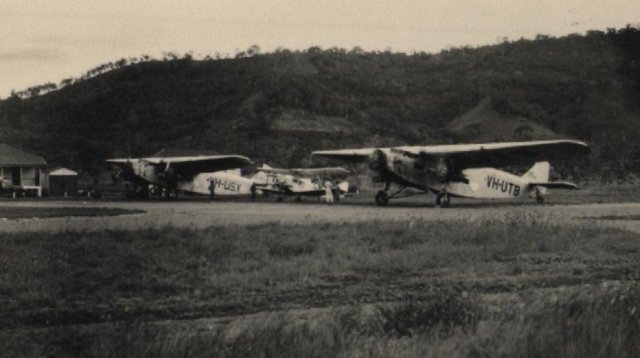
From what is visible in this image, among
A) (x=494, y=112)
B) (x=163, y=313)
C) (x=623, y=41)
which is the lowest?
(x=163, y=313)

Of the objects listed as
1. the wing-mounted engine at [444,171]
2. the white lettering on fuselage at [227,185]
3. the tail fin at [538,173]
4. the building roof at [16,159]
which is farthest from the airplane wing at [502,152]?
the building roof at [16,159]

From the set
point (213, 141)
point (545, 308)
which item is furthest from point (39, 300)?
point (213, 141)

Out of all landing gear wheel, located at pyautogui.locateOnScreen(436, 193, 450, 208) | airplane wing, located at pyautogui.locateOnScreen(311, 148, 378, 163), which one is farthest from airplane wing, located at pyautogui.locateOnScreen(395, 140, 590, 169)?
airplane wing, located at pyautogui.locateOnScreen(311, 148, 378, 163)

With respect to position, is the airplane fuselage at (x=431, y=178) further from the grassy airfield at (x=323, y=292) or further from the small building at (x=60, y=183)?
the small building at (x=60, y=183)

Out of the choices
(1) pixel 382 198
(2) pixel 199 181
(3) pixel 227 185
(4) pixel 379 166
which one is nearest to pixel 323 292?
(4) pixel 379 166

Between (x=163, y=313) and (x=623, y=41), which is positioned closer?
(x=163, y=313)

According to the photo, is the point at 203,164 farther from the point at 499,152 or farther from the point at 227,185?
the point at 499,152

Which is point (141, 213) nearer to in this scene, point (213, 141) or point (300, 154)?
point (300, 154)
